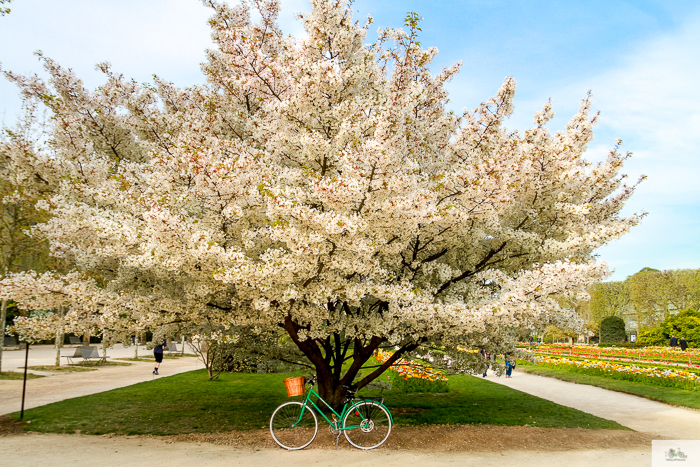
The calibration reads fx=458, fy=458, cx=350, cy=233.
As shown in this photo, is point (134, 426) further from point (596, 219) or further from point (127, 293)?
point (596, 219)

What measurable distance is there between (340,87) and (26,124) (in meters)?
11.5

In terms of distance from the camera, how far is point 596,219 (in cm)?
812

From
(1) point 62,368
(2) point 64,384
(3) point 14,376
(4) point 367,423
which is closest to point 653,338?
(4) point 367,423

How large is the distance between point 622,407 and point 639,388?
11.2ft

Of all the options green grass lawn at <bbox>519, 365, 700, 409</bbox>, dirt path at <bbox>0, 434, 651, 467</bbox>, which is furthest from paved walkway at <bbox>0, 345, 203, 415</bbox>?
green grass lawn at <bbox>519, 365, 700, 409</bbox>

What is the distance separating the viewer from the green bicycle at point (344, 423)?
6512 mm

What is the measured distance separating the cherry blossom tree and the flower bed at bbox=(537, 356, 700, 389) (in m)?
8.26

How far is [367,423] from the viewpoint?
6625mm

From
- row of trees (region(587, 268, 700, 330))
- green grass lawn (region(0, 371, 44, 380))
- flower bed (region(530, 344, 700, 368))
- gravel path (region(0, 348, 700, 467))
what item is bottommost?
green grass lawn (region(0, 371, 44, 380))

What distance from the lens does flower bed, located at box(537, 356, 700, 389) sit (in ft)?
43.3

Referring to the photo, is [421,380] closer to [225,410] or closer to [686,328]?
[225,410]

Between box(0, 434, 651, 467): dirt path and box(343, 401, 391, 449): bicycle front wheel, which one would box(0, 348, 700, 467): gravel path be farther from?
→ box(343, 401, 391, 449): bicycle front wheel

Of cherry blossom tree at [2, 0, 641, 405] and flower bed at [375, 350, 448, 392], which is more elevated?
cherry blossom tree at [2, 0, 641, 405]

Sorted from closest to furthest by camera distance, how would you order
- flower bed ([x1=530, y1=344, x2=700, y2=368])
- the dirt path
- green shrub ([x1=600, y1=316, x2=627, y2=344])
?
the dirt path → flower bed ([x1=530, y1=344, x2=700, y2=368]) → green shrub ([x1=600, y1=316, x2=627, y2=344])
